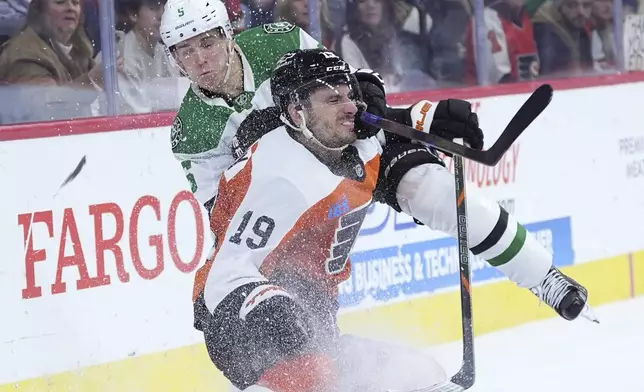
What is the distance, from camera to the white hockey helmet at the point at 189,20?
3453 millimetres

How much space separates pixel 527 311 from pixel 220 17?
2.85 metres

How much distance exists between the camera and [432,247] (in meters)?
5.48

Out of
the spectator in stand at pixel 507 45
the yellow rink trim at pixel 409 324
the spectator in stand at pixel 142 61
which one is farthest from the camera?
the spectator in stand at pixel 507 45

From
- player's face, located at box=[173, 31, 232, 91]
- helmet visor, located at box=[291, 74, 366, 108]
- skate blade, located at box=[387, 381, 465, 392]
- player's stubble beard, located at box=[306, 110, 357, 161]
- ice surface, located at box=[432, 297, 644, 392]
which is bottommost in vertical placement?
ice surface, located at box=[432, 297, 644, 392]

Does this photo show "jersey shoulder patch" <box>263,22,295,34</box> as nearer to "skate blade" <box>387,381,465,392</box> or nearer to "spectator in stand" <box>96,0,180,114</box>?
"spectator in stand" <box>96,0,180,114</box>

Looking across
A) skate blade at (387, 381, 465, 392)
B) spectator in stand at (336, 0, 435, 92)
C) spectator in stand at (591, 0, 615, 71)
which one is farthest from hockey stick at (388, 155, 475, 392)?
spectator in stand at (591, 0, 615, 71)

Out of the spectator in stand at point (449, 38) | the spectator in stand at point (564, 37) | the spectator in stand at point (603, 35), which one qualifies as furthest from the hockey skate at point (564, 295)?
the spectator in stand at point (603, 35)

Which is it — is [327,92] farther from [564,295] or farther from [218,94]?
[564,295]

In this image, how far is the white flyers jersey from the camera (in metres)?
3.06

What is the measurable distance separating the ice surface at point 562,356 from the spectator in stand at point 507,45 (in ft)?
4.01

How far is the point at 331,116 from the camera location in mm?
3152

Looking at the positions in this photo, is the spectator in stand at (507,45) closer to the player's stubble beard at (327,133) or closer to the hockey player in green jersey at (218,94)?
the hockey player in green jersey at (218,94)

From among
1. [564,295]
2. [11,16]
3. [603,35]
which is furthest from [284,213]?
[603,35]

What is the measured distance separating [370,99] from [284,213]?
440 mm
